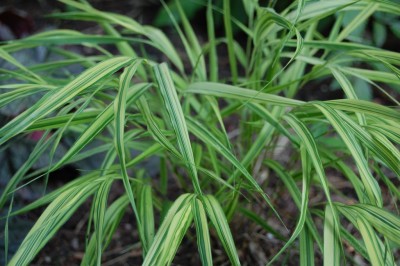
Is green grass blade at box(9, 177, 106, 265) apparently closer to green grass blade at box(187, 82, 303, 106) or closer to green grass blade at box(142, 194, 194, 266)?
green grass blade at box(142, 194, 194, 266)

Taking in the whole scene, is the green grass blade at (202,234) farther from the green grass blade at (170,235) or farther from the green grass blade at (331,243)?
the green grass blade at (331,243)

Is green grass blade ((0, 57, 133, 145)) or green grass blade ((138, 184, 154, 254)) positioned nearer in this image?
green grass blade ((0, 57, 133, 145))

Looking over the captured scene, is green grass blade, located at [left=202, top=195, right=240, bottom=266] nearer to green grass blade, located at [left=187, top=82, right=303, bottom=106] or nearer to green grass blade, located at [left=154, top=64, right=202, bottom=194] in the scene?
green grass blade, located at [left=154, top=64, right=202, bottom=194]

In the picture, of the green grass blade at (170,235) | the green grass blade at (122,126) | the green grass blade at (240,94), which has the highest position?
the green grass blade at (240,94)

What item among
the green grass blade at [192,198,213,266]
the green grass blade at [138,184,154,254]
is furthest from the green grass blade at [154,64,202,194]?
the green grass blade at [138,184,154,254]

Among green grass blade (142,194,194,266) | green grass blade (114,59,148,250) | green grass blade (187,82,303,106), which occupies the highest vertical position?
green grass blade (187,82,303,106)

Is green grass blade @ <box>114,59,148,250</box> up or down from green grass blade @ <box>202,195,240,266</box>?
up

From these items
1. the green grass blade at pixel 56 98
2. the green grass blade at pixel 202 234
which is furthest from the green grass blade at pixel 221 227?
the green grass blade at pixel 56 98

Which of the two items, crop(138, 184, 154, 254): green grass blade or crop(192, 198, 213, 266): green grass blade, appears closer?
crop(192, 198, 213, 266): green grass blade

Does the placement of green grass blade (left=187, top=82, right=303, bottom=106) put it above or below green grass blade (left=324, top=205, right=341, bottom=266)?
above

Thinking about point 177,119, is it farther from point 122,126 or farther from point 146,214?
point 146,214

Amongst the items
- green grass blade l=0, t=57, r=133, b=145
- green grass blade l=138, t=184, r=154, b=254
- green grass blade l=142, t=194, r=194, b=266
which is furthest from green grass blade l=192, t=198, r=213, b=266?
green grass blade l=0, t=57, r=133, b=145

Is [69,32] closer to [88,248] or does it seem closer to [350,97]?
[88,248]
